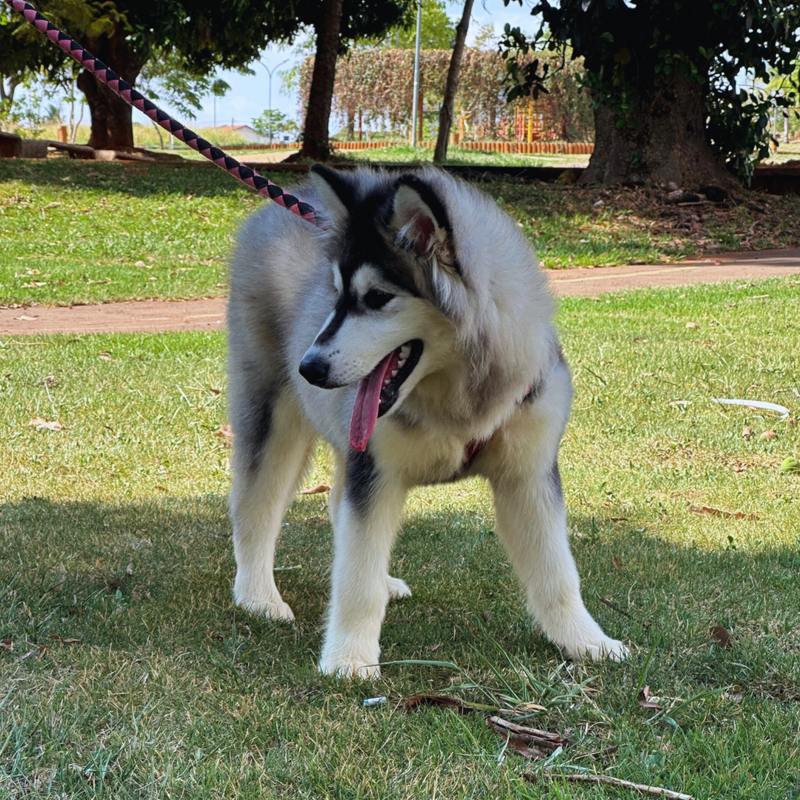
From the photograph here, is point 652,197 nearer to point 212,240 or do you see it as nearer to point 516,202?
point 516,202

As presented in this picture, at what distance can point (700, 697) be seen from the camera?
2.97 metres

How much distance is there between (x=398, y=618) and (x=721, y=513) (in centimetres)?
206

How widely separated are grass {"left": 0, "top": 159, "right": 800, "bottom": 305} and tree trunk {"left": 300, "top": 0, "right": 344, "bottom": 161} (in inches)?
110

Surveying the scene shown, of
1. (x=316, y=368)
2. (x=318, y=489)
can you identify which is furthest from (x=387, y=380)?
(x=318, y=489)

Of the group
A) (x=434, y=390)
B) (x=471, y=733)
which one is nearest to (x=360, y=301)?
(x=434, y=390)

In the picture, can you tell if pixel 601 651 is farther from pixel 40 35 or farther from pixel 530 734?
pixel 40 35

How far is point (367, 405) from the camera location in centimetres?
296

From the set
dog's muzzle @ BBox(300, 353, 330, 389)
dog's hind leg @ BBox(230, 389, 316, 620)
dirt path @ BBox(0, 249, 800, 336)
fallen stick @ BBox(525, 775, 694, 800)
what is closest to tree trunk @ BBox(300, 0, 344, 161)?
dirt path @ BBox(0, 249, 800, 336)

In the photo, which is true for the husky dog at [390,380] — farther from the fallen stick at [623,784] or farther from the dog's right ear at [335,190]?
the fallen stick at [623,784]

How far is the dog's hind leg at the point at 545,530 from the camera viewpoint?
329cm

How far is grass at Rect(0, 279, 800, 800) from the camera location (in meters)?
2.62

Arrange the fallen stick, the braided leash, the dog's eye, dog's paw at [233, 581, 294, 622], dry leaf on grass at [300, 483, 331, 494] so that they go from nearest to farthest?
the fallen stick, the dog's eye, dog's paw at [233, 581, 294, 622], the braided leash, dry leaf on grass at [300, 483, 331, 494]

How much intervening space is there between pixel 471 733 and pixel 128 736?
939 millimetres

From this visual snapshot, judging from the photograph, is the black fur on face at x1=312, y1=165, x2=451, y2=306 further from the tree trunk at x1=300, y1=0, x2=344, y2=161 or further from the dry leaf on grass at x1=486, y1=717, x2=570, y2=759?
the tree trunk at x1=300, y1=0, x2=344, y2=161
